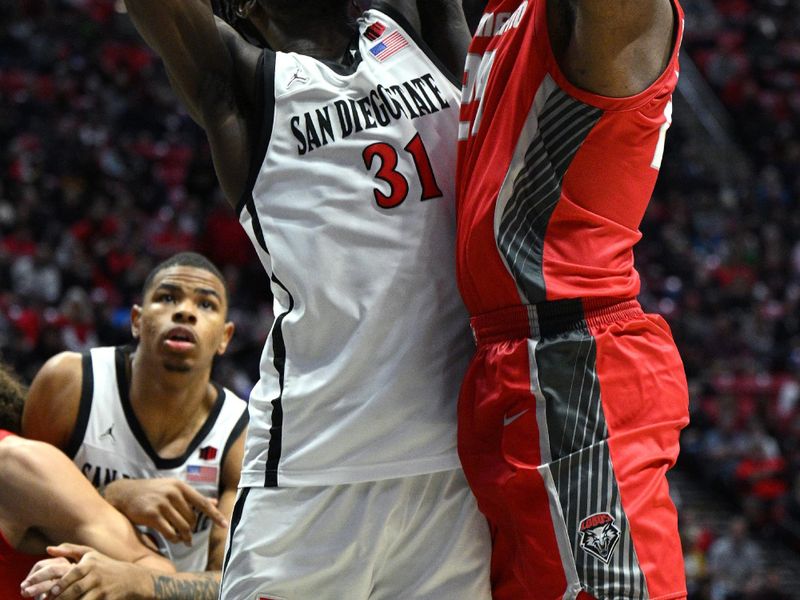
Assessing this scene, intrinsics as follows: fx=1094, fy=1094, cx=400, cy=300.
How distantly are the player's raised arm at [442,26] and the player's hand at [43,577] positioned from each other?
1.52 metres

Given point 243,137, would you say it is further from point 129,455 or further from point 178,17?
point 129,455

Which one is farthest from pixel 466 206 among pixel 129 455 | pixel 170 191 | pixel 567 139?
pixel 170 191

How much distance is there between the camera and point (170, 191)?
1176cm

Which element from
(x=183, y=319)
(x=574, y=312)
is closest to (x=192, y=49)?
(x=574, y=312)

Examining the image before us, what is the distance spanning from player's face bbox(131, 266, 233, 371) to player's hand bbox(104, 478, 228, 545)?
69cm

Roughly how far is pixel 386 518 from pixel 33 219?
8.87 m

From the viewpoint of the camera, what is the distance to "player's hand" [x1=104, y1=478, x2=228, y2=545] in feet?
10.1

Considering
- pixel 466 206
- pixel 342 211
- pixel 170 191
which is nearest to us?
pixel 466 206

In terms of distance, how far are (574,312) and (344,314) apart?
0.51 meters

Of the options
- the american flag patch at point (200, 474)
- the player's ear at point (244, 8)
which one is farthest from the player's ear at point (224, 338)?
the player's ear at point (244, 8)

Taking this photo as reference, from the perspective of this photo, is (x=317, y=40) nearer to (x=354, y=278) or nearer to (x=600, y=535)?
(x=354, y=278)

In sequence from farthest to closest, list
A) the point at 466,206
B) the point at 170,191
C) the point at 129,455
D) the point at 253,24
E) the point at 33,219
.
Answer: the point at 170,191
the point at 33,219
the point at 129,455
the point at 253,24
the point at 466,206

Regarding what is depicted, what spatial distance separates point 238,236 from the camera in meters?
11.1

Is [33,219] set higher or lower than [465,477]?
lower
